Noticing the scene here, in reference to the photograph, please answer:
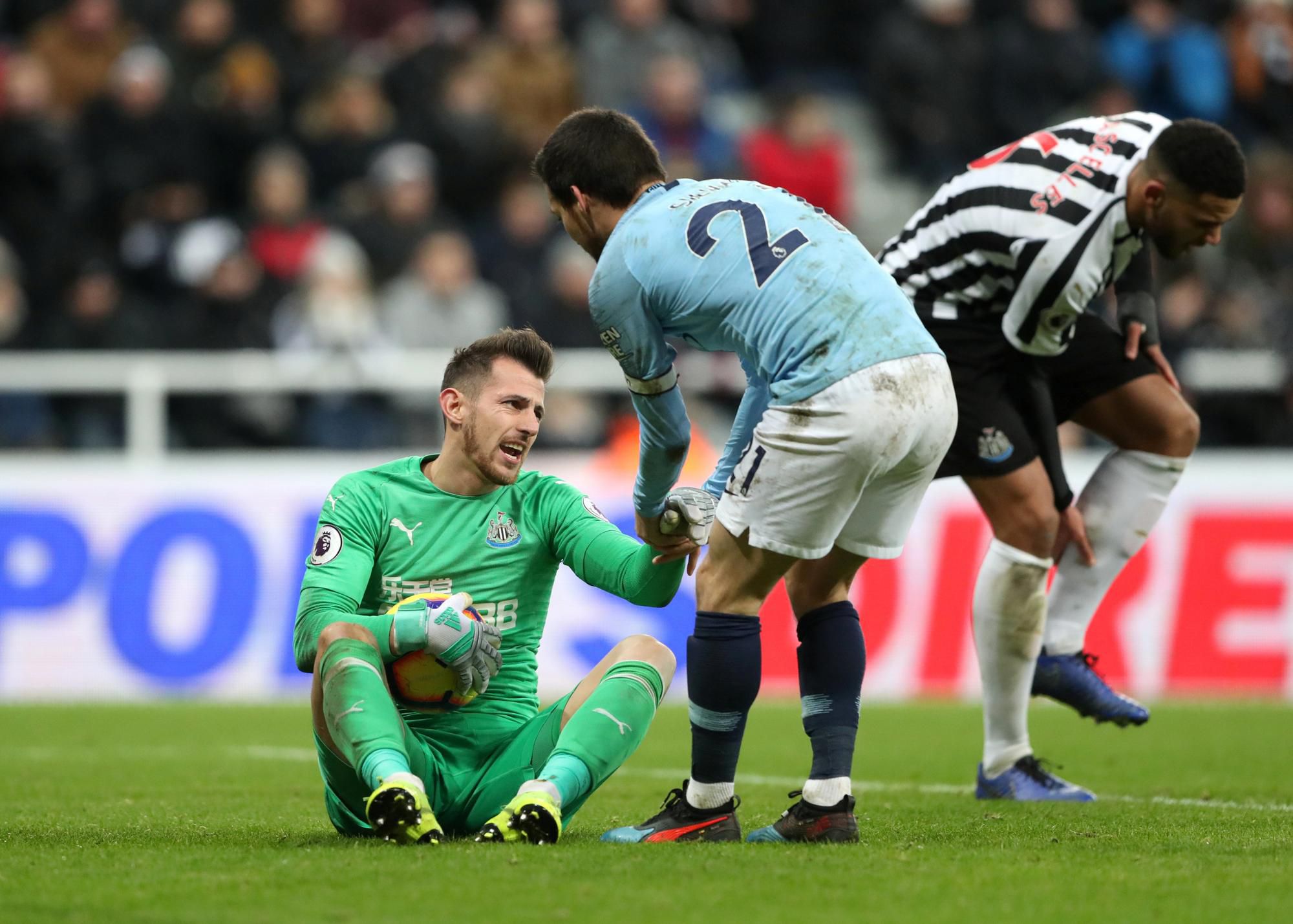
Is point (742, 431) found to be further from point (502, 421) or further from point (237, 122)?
point (237, 122)

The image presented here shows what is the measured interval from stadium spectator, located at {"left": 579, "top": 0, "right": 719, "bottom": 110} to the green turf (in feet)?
25.4

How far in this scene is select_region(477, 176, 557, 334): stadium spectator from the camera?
13.0 metres

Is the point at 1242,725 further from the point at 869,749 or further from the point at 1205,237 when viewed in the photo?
the point at 1205,237

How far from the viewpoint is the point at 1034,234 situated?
235 inches

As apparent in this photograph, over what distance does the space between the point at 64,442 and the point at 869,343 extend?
8.47 metres

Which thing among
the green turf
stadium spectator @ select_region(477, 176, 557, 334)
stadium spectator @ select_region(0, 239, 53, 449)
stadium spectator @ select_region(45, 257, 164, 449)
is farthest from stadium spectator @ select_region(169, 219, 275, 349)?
the green turf

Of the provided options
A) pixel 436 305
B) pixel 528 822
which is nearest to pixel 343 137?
pixel 436 305

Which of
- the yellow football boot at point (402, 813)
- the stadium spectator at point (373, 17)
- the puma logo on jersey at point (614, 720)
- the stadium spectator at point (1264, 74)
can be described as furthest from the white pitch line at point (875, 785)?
the stadium spectator at point (1264, 74)

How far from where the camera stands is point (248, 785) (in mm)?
6664

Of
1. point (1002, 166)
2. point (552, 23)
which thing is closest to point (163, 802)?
point (1002, 166)

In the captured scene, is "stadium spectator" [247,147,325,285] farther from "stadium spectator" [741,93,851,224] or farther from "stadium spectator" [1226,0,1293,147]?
"stadium spectator" [1226,0,1293,147]

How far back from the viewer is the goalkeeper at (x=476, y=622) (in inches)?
179

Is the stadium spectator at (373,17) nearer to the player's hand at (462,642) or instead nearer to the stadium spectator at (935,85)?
the stadium spectator at (935,85)

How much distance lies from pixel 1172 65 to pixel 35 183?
9.21 m
